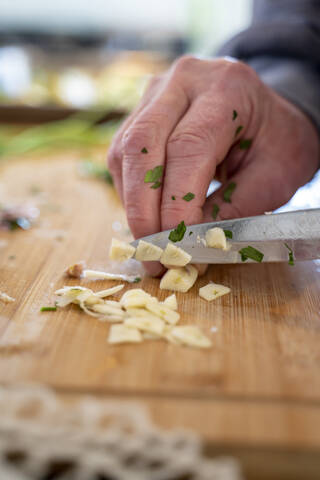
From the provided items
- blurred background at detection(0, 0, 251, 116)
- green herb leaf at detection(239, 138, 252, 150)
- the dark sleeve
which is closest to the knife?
green herb leaf at detection(239, 138, 252, 150)

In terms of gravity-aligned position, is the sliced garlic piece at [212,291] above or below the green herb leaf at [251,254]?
below

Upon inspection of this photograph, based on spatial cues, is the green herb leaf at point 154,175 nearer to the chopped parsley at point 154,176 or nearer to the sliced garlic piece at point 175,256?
the chopped parsley at point 154,176

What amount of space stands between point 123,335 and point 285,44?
102cm

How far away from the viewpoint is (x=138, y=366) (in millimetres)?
608

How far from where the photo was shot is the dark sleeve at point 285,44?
1285 millimetres

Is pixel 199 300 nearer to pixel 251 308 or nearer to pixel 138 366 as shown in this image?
pixel 251 308

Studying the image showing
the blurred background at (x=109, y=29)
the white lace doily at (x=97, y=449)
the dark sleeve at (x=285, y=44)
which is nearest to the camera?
the white lace doily at (x=97, y=449)

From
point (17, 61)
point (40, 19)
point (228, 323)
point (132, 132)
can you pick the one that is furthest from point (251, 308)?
point (40, 19)

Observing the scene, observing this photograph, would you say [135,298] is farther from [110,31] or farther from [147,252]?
[110,31]

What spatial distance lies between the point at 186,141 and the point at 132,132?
9 cm

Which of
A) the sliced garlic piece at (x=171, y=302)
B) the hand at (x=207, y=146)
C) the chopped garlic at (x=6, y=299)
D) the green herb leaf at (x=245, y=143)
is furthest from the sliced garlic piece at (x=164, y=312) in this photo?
the green herb leaf at (x=245, y=143)

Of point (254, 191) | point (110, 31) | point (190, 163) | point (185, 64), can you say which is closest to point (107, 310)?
point (190, 163)

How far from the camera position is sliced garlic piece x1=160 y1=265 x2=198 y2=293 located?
2.59 ft

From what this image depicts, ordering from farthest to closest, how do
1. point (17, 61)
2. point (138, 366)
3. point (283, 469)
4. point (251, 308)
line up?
point (17, 61) → point (251, 308) → point (138, 366) → point (283, 469)
